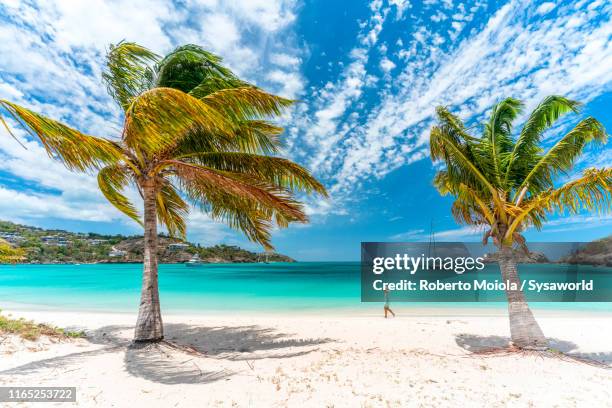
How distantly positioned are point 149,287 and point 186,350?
1.52 metres

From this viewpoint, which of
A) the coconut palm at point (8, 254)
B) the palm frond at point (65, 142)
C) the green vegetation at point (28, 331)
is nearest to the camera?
the palm frond at point (65, 142)

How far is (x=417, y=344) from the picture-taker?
302 inches

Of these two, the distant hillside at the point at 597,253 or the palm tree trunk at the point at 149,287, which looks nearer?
the palm tree trunk at the point at 149,287

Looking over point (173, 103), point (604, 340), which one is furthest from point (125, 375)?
point (604, 340)

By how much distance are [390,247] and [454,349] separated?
567 centimetres

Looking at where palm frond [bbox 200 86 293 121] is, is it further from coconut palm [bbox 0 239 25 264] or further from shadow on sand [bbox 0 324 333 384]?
coconut palm [bbox 0 239 25 264]

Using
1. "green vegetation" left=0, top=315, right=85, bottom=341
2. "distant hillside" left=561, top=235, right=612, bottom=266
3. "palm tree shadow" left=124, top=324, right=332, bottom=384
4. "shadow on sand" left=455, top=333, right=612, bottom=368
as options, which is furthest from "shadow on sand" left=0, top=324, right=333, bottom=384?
"distant hillside" left=561, top=235, right=612, bottom=266

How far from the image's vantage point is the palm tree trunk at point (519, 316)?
6.28 meters

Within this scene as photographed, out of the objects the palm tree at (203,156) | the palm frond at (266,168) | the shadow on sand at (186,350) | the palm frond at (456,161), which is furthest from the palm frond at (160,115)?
the palm frond at (456,161)

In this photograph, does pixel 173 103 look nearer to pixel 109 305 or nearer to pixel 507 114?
pixel 507 114

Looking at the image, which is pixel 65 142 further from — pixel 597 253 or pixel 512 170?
pixel 597 253

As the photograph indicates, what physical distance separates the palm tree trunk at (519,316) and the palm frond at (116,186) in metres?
8.87

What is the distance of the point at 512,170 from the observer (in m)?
6.93

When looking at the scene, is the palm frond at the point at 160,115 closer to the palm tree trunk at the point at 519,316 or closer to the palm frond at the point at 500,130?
the palm frond at the point at 500,130
